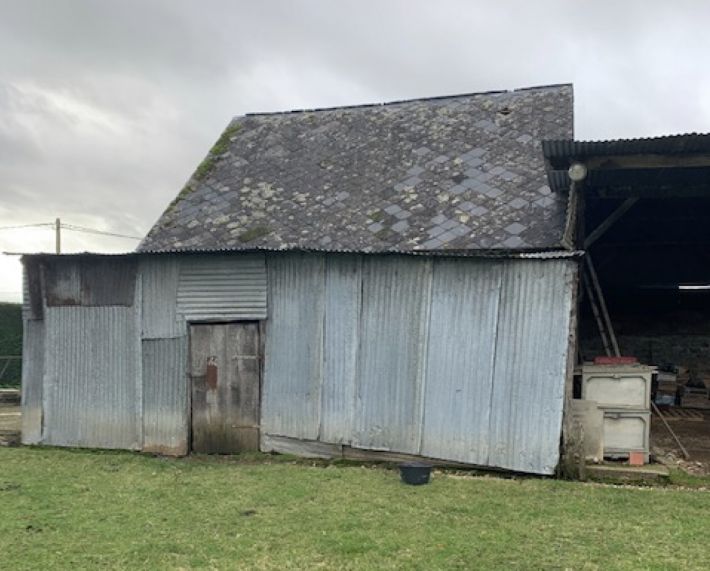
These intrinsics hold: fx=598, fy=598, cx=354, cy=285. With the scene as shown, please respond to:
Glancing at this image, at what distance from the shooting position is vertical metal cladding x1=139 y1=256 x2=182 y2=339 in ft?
29.8

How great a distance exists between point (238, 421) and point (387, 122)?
275 inches

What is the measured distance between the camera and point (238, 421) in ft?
29.3

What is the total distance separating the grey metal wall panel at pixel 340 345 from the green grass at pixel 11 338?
41.6 feet

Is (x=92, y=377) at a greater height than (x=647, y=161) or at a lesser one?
lesser

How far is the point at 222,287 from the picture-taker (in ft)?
29.4

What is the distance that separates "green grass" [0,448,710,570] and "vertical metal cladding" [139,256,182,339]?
81.5 inches

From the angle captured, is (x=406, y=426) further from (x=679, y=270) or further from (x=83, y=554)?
(x=679, y=270)

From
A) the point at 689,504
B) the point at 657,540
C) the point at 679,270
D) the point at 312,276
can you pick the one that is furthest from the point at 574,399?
the point at 679,270

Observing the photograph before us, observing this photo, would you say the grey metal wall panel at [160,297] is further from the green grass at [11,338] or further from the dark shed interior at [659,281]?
the green grass at [11,338]

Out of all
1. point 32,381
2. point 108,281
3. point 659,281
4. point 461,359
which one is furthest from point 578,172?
point 659,281

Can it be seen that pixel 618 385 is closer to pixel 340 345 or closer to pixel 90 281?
pixel 340 345

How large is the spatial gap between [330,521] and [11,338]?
15412mm

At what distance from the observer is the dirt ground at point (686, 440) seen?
8023mm

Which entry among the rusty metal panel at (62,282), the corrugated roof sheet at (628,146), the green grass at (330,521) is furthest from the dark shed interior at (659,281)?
the rusty metal panel at (62,282)
